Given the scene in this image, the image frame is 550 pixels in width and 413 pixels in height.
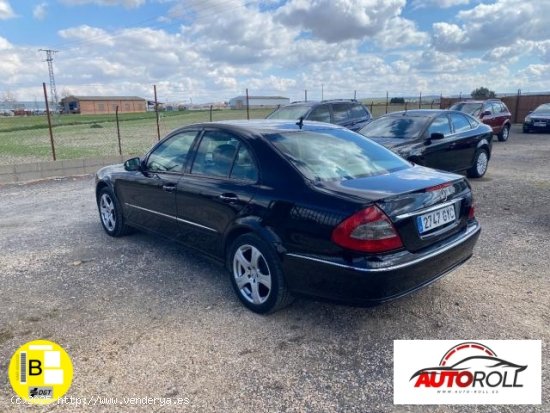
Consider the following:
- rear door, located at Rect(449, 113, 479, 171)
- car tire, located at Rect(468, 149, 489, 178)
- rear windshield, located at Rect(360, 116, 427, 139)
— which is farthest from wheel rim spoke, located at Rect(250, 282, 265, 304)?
car tire, located at Rect(468, 149, 489, 178)

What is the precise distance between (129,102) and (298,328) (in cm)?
8351

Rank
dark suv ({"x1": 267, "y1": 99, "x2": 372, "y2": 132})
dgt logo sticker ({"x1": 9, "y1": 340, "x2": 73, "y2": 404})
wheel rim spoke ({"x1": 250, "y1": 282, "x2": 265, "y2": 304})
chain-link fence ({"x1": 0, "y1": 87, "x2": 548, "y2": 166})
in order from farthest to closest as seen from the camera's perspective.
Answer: chain-link fence ({"x1": 0, "y1": 87, "x2": 548, "y2": 166})
dark suv ({"x1": 267, "y1": 99, "x2": 372, "y2": 132})
wheel rim spoke ({"x1": 250, "y1": 282, "x2": 265, "y2": 304})
dgt logo sticker ({"x1": 9, "y1": 340, "x2": 73, "y2": 404})

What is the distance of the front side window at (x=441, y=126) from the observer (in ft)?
25.7

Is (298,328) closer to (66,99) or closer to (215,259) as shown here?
(215,259)

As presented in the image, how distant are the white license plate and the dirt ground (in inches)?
29.9

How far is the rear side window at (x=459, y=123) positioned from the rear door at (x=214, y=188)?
6102 mm

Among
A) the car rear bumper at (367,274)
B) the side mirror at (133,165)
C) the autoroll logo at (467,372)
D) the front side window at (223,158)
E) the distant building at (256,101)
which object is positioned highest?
the distant building at (256,101)

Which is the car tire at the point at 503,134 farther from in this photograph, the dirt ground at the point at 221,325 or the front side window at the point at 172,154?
the front side window at the point at 172,154

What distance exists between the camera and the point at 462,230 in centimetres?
342

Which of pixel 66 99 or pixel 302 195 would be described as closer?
pixel 302 195

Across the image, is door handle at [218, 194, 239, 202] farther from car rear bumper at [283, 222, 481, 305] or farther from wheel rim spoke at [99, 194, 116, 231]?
wheel rim spoke at [99, 194, 116, 231]

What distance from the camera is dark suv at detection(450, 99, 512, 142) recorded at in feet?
52.8

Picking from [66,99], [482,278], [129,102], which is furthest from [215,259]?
[66,99]

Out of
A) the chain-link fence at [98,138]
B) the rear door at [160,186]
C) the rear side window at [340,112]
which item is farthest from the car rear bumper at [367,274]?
the chain-link fence at [98,138]
